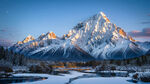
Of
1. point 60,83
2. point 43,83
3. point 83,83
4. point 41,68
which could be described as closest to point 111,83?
point 83,83

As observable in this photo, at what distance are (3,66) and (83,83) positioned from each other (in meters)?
47.0

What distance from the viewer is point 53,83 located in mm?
36688

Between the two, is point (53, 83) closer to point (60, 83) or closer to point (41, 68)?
point (60, 83)

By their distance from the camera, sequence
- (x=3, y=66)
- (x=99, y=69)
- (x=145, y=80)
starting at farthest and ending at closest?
(x=99, y=69), (x=3, y=66), (x=145, y=80)

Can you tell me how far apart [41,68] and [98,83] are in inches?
1767

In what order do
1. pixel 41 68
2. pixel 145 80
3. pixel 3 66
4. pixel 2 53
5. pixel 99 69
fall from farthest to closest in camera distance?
pixel 2 53 → pixel 99 69 → pixel 41 68 → pixel 3 66 → pixel 145 80

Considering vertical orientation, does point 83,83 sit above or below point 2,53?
below

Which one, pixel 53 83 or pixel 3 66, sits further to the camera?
pixel 3 66

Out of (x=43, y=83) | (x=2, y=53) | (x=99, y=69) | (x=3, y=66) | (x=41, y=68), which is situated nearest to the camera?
(x=43, y=83)

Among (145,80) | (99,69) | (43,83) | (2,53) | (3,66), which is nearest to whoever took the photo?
(43,83)

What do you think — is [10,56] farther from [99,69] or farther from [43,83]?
[43,83]

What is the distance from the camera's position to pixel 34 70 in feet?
256

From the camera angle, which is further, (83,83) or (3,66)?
(3,66)

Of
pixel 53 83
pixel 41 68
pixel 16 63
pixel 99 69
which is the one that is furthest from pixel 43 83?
pixel 16 63
